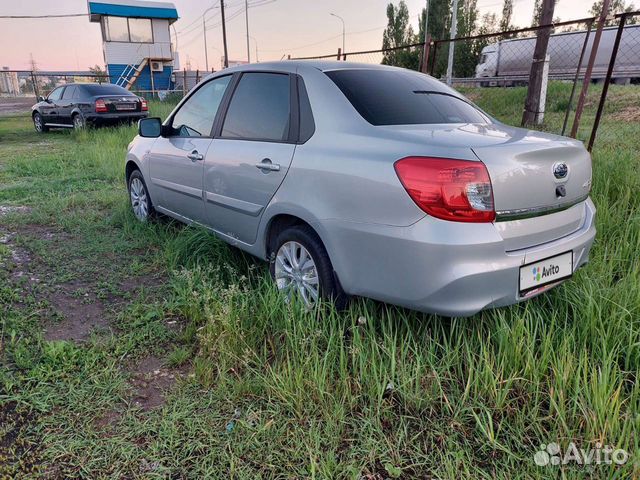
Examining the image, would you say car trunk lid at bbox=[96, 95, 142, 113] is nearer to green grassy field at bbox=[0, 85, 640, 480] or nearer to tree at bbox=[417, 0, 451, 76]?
green grassy field at bbox=[0, 85, 640, 480]

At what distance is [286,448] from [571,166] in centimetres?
196

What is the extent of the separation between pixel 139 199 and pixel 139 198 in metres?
0.01

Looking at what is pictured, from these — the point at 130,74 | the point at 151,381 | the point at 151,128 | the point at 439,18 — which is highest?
the point at 439,18

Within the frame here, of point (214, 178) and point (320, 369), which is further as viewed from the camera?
point (214, 178)

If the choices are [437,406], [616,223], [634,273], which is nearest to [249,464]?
[437,406]

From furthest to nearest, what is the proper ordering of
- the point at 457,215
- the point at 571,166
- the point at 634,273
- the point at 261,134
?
the point at 261,134 → the point at 634,273 → the point at 571,166 → the point at 457,215

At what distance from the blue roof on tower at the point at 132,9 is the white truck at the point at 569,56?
64.0 feet

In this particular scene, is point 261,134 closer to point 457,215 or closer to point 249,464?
point 457,215

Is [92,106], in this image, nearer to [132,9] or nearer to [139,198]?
[139,198]

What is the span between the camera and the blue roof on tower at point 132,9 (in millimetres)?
26047

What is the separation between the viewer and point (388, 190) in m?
2.17

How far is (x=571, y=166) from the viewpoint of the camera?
7.85 feet

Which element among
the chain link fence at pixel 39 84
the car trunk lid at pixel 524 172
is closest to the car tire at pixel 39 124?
the chain link fence at pixel 39 84

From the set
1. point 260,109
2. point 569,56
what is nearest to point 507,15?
point 569,56
